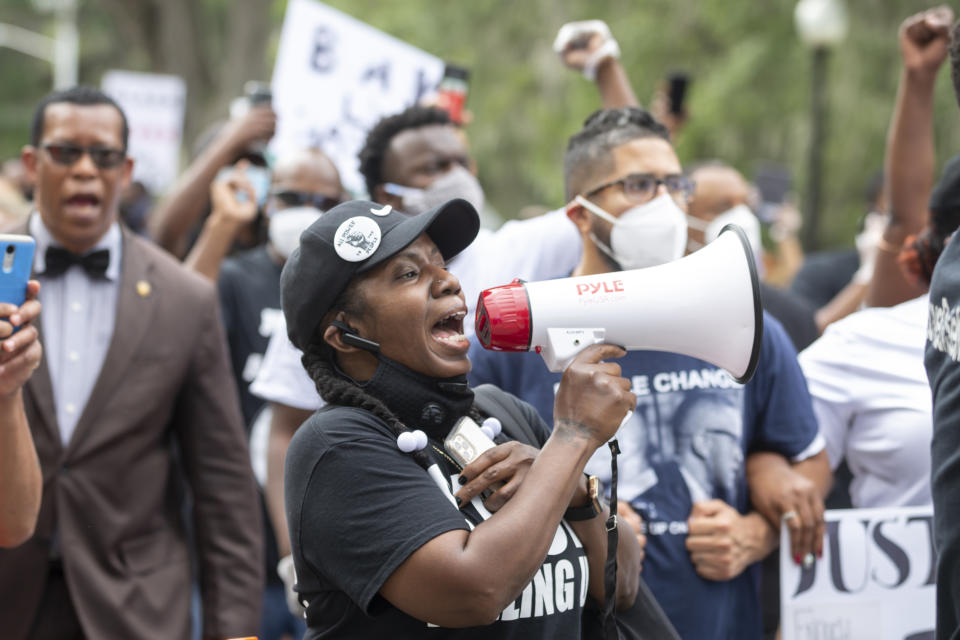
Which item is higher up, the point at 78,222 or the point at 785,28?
the point at 785,28

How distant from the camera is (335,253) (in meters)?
2.67

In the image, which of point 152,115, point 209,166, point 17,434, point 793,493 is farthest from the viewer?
point 152,115

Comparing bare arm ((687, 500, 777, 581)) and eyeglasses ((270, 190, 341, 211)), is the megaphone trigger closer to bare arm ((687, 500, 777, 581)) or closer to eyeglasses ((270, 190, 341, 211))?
bare arm ((687, 500, 777, 581))

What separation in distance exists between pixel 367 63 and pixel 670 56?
977cm

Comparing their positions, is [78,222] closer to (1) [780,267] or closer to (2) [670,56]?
(1) [780,267]

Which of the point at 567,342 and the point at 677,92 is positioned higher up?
the point at 677,92

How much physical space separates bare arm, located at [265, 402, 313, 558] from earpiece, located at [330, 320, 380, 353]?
5.98 ft

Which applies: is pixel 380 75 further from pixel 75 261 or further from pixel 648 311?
pixel 648 311

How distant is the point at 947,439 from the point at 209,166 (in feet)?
12.9

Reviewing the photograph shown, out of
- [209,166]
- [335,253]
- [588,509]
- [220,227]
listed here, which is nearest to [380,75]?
[209,166]

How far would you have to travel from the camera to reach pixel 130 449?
392 cm

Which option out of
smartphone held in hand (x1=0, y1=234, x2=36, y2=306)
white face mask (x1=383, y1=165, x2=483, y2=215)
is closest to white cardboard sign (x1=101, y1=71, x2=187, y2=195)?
white face mask (x1=383, y1=165, x2=483, y2=215)

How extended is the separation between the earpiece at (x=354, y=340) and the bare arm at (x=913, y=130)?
7.89 feet

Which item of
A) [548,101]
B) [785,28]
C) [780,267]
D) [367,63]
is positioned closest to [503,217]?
[548,101]
